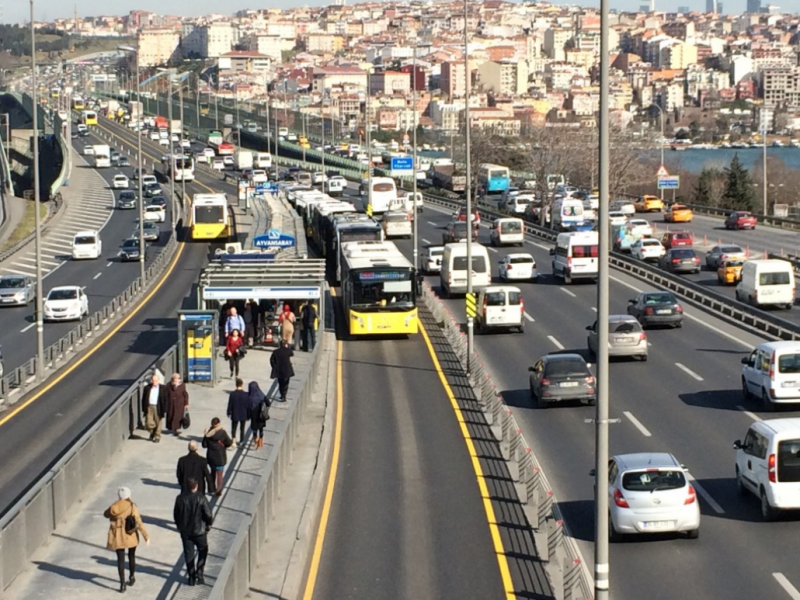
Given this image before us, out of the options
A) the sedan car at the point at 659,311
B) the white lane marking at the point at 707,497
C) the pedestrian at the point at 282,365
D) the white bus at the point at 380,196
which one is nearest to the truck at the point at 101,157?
the white bus at the point at 380,196

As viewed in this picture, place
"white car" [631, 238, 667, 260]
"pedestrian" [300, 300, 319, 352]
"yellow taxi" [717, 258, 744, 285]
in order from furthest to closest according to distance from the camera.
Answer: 1. "white car" [631, 238, 667, 260]
2. "yellow taxi" [717, 258, 744, 285]
3. "pedestrian" [300, 300, 319, 352]

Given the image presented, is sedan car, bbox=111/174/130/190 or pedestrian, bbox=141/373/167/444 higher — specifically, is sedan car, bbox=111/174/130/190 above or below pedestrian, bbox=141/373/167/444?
above

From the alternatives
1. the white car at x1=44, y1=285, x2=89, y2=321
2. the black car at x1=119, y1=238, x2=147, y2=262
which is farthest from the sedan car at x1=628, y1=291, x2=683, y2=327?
the black car at x1=119, y1=238, x2=147, y2=262

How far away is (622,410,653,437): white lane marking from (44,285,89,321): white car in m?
25.9

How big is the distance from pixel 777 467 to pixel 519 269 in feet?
113

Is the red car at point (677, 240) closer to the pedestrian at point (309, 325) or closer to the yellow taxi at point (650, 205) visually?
the yellow taxi at point (650, 205)

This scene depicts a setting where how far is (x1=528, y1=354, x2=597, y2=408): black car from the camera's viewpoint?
30281mm

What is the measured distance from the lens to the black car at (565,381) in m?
30.3

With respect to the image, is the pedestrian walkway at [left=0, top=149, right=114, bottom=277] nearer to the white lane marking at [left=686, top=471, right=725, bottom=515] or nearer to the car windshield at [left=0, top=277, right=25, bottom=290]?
the car windshield at [left=0, top=277, right=25, bottom=290]

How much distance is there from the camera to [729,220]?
259 feet

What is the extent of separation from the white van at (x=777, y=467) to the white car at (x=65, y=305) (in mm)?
33471

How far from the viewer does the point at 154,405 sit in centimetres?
2588

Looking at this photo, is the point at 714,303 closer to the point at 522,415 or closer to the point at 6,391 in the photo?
the point at 522,415

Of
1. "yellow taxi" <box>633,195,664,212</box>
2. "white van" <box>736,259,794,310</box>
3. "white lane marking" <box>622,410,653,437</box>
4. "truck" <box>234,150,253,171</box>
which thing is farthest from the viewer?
"truck" <box>234,150,253,171</box>
